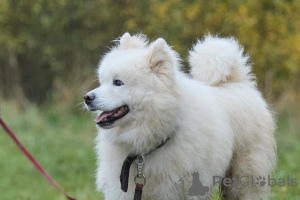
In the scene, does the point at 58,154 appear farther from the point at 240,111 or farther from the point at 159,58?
the point at 159,58

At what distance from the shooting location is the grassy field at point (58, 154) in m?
7.18

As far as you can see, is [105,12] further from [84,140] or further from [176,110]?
[176,110]

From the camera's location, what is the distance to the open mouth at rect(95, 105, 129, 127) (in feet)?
14.4

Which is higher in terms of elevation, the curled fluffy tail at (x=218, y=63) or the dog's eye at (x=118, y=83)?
the curled fluffy tail at (x=218, y=63)

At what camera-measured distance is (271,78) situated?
12734 millimetres

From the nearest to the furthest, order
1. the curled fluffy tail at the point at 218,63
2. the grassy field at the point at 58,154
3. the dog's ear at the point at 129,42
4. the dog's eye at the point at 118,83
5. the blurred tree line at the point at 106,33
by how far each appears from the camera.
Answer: the dog's eye at the point at 118,83 → the dog's ear at the point at 129,42 → the curled fluffy tail at the point at 218,63 → the grassy field at the point at 58,154 → the blurred tree line at the point at 106,33

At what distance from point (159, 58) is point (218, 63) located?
3.24ft

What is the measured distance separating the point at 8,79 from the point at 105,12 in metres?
3.30

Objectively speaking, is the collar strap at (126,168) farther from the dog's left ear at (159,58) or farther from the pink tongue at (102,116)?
the dog's left ear at (159,58)

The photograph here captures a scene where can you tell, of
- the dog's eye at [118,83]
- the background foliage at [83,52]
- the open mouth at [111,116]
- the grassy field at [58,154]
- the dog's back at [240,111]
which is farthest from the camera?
the background foliage at [83,52]

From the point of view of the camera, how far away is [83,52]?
14.6m

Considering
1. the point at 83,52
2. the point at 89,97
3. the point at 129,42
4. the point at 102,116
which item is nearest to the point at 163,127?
the point at 102,116

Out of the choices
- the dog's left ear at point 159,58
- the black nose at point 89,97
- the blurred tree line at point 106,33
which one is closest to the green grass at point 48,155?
the blurred tree line at point 106,33

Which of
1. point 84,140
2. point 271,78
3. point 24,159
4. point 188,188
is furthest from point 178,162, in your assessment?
point 271,78
